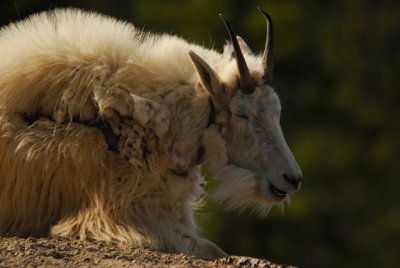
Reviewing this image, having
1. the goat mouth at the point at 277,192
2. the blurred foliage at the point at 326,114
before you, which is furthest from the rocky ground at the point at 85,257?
the blurred foliage at the point at 326,114

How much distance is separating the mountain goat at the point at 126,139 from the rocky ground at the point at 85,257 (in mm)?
286

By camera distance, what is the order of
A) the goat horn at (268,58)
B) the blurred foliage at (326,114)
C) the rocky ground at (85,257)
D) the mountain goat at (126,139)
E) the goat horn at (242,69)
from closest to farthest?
the rocky ground at (85,257) < the mountain goat at (126,139) < the goat horn at (242,69) < the goat horn at (268,58) < the blurred foliage at (326,114)

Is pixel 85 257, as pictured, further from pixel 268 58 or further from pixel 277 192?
pixel 268 58

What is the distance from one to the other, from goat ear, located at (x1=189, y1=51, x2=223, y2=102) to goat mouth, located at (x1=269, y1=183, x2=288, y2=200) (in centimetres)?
77

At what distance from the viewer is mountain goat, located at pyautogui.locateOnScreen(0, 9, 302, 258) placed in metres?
8.80

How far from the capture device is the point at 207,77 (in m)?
8.94

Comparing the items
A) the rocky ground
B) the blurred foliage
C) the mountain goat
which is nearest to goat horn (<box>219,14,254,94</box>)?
the mountain goat

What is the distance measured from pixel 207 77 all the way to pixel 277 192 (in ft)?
3.24

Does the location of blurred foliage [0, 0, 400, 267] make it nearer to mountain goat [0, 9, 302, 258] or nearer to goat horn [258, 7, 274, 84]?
goat horn [258, 7, 274, 84]

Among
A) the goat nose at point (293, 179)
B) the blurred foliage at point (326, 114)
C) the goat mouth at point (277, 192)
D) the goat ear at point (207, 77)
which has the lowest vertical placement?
the blurred foliage at point (326, 114)

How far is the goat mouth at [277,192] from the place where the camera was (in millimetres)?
8977

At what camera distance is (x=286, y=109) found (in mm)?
22828

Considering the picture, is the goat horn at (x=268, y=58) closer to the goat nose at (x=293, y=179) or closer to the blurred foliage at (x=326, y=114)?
the goat nose at (x=293, y=179)

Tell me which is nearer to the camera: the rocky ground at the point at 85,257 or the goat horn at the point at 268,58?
the rocky ground at the point at 85,257
